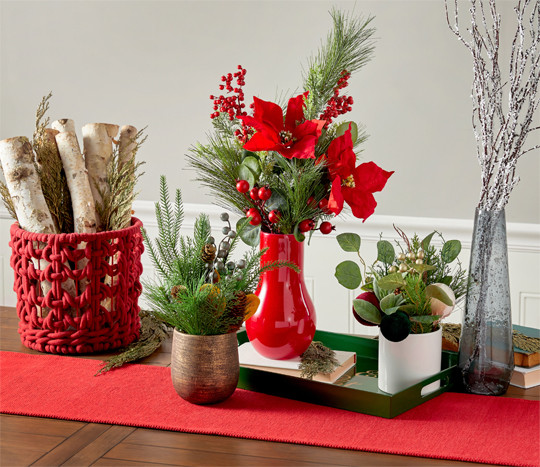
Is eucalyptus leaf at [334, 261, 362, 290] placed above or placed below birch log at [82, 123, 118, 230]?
below

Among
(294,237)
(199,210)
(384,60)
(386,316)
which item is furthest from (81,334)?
(384,60)

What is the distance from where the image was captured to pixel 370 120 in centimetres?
238

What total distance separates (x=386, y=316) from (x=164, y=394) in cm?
37

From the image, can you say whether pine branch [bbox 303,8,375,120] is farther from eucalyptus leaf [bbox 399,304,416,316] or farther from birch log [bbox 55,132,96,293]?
birch log [bbox 55,132,96,293]

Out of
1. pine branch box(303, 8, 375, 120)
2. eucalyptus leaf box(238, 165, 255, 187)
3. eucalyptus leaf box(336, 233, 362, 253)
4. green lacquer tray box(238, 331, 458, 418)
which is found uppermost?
pine branch box(303, 8, 375, 120)

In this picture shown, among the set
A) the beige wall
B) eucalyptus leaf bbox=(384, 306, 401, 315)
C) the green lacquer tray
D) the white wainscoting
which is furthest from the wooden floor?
the beige wall

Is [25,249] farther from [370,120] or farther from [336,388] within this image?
[370,120]

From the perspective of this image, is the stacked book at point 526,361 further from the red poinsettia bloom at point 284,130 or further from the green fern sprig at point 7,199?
the green fern sprig at point 7,199

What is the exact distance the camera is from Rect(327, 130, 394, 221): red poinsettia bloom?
985mm

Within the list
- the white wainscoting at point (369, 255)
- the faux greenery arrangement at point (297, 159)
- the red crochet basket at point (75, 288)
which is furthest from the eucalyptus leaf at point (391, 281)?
the white wainscoting at point (369, 255)

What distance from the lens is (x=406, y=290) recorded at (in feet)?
3.30

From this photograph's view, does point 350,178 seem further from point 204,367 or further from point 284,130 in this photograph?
point 204,367

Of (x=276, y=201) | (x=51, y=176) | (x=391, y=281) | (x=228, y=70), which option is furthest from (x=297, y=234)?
(x=228, y=70)

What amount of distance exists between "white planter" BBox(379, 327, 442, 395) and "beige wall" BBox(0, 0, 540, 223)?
1425 millimetres
